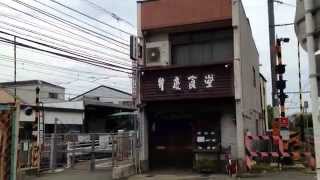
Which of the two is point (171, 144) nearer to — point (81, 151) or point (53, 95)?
point (81, 151)

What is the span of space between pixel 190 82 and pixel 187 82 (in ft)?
0.43

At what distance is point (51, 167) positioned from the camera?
23781 mm

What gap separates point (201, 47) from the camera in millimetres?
22281

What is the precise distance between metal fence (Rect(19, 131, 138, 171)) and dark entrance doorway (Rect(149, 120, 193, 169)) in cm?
126

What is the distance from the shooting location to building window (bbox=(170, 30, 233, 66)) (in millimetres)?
21797

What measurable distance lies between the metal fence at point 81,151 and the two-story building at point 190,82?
3.64 feet

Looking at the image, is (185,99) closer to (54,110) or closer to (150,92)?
(150,92)

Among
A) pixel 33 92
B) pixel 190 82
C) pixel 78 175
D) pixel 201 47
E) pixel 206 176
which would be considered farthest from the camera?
pixel 33 92

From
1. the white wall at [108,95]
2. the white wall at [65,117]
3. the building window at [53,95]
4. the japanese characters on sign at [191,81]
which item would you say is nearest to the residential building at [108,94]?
the white wall at [108,95]

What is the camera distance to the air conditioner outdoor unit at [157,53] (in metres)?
22.1

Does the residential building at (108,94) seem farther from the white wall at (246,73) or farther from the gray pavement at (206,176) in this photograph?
the gray pavement at (206,176)

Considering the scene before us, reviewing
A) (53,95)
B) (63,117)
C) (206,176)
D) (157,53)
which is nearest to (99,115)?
(63,117)

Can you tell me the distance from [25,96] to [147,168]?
2836 centimetres

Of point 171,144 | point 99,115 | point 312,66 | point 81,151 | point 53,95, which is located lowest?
point 81,151
